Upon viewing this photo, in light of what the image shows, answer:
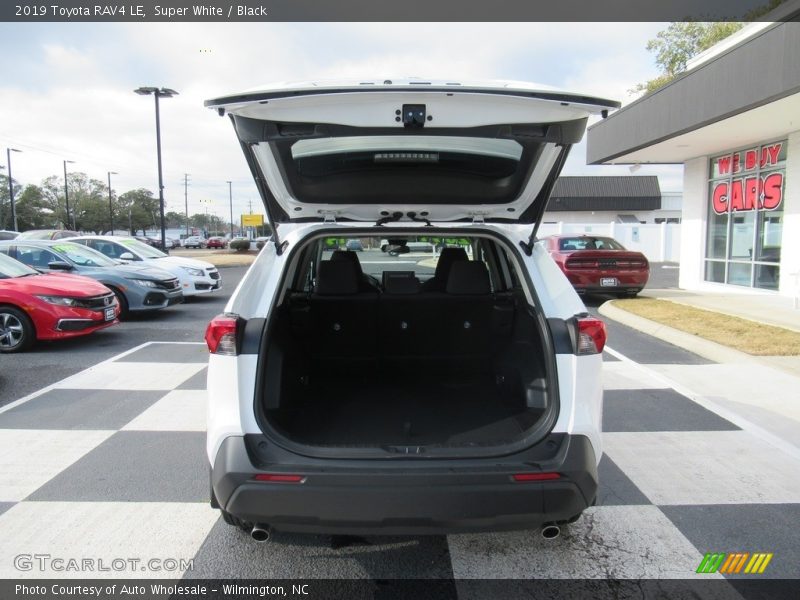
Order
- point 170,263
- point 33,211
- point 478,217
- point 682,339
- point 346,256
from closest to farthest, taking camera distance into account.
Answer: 1. point 478,217
2. point 346,256
3. point 682,339
4. point 170,263
5. point 33,211

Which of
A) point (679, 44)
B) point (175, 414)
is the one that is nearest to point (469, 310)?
point (175, 414)

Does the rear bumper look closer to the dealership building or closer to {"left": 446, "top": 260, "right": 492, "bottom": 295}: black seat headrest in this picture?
{"left": 446, "top": 260, "right": 492, "bottom": 295}: black seat headrest

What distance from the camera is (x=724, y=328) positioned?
848 cm

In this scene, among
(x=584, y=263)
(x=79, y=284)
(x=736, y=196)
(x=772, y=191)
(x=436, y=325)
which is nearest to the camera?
(x=436, y=325)

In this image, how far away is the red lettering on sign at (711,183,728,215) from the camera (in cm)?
1454

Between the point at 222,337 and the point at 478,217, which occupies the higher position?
the point at 478,217

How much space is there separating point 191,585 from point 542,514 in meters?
1.57

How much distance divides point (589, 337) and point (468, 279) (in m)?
1.42

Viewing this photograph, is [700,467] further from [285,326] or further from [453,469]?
[285,326]

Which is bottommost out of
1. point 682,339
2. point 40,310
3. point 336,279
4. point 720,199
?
point 682,339

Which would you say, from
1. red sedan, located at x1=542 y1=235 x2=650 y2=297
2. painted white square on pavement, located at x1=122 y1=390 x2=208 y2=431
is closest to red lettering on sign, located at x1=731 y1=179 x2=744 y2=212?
red sedan, located at x1=542 y1=235 x2=650 y2=297

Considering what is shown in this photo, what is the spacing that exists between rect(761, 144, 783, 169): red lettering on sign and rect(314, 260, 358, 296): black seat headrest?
12.7 meters

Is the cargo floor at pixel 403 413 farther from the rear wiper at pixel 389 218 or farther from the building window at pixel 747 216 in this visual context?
the building window at pixel 747 216

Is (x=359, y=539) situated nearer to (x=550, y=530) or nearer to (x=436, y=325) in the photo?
(x=550, y=530)
